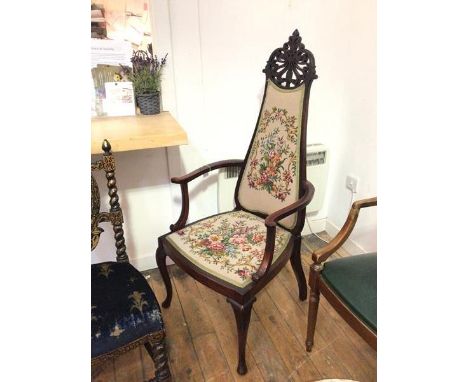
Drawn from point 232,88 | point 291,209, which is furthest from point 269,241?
point 232,88

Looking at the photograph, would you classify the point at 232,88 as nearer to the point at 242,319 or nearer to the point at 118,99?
the point at 118,99

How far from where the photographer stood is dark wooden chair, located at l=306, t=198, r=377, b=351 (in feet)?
3.66

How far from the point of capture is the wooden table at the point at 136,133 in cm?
132

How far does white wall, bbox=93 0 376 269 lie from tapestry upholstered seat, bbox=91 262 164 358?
0.75 m

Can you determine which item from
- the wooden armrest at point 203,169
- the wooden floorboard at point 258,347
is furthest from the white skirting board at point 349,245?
the wooden armrest at point 203,169

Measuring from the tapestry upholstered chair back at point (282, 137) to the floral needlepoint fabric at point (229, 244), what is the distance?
12cm

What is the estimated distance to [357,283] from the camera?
1209mm

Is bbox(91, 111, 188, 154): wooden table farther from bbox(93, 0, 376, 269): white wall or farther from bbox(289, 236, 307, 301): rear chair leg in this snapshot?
bbox(289, 236, 307, 301): rear chair leg

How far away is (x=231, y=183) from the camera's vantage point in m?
1.95

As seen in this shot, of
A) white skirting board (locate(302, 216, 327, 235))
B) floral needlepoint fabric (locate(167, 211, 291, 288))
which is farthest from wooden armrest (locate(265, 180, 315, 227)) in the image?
white skirting board (locate(302, 216, 327, 235))

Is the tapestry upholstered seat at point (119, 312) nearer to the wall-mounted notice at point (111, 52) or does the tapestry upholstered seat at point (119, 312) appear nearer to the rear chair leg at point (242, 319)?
the rear chair leg at point (242, 319)
